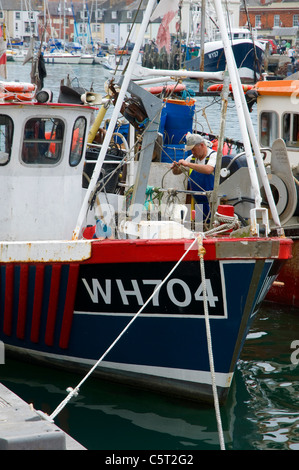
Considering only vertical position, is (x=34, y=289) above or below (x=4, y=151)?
below

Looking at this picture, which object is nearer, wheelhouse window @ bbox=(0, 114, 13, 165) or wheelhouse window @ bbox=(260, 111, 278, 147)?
wheelhouse window @ bbox=(0, 114, 13, 165)


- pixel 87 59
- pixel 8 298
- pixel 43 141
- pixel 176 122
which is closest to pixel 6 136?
pixel 43 141

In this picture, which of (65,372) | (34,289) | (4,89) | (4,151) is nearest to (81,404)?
(65,372)

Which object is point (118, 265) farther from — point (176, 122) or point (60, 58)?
point (60, 58)

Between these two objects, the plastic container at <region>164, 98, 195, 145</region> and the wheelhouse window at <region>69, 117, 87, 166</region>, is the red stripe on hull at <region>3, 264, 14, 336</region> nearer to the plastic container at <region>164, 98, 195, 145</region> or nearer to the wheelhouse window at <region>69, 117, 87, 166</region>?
the wheelhouse window at <region>69, 117, 87, 166</region>

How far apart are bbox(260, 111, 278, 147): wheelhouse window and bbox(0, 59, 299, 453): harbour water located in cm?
462

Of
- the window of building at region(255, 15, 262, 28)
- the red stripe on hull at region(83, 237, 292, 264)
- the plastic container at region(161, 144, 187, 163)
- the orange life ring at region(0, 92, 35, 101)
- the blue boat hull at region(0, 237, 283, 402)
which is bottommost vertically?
the blue boat hull at region(0, 237, 283, 402)

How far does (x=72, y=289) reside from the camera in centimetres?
735

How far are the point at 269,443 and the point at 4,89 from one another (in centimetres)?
436

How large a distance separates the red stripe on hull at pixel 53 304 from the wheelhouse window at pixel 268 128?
5.97m

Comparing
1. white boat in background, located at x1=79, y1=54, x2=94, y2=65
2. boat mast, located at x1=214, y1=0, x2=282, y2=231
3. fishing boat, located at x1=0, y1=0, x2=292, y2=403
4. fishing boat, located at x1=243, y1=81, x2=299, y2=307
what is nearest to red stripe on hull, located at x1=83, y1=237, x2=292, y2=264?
fishing boat, located at x1=0, y1=0, x2=292, y2=403

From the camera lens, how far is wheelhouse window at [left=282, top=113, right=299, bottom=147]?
38.7ft

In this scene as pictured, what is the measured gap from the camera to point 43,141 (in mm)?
7746

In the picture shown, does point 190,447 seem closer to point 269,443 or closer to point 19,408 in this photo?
point 269,443
